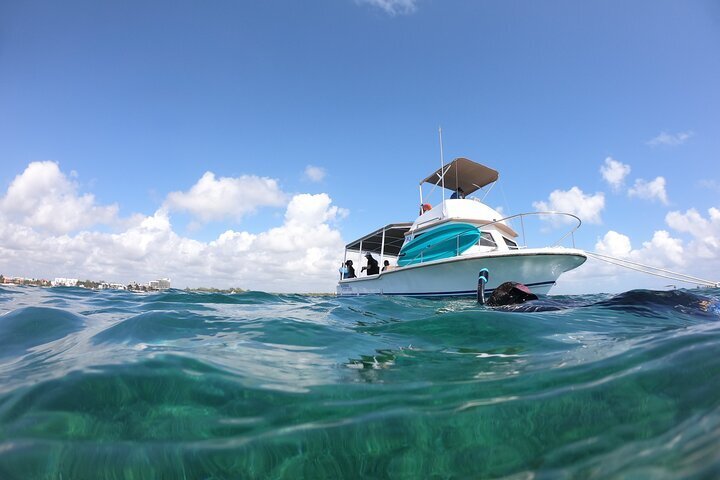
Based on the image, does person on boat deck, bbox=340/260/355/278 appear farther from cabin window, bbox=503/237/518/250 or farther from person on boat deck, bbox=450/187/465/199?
cabin window, bbox=503/237/518/250

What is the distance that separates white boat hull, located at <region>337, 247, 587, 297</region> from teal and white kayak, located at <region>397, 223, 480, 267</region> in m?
0.91

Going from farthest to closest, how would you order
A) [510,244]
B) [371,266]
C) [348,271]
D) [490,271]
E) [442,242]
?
[348,271] < [371,266] < [510,244] < [442,242] < [490,271]

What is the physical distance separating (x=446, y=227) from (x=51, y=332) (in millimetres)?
10594

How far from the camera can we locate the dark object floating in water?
20.0 feet

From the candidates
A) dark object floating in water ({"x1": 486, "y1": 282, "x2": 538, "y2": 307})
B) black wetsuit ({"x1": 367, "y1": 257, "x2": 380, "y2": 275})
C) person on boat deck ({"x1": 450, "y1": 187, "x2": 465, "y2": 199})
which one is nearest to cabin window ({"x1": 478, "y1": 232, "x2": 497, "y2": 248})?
person on boat deck ({"x1": 450, "y1": 187, "x2": 465, "y2": 199})

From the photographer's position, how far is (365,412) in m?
1.71

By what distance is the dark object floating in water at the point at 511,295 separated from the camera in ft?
20.0

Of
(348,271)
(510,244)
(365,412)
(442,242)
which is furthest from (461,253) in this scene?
(365,412)

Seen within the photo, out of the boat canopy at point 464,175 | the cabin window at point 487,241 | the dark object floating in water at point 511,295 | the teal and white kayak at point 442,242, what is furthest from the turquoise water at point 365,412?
the boat canopy at point 464,175

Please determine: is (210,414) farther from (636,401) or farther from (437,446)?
(636,401)

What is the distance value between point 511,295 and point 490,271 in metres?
4.09

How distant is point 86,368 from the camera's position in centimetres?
214

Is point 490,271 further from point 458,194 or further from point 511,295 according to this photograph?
point 458,194

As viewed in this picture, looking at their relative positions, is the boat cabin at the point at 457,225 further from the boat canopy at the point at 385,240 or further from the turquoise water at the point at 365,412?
the turquoise water at the point at 365,412
